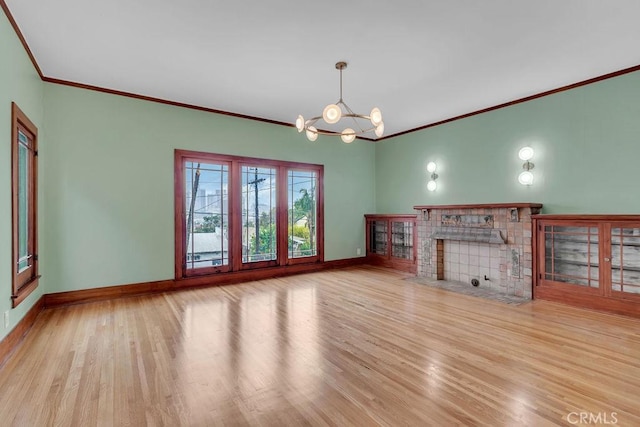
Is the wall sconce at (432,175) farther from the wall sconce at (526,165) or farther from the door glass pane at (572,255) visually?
the door glass pane at (572,255)

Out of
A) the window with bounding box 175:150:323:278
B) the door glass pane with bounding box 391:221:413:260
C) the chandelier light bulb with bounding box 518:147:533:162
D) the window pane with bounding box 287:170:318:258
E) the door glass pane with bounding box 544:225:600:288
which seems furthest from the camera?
the door glass pane with bounding box 391:221:413:260

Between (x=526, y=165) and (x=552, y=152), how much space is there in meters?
0.36

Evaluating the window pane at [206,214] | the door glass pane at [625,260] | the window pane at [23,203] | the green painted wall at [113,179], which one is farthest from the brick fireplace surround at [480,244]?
the window pane at [23,203]

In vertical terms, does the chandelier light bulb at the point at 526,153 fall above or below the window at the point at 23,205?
above

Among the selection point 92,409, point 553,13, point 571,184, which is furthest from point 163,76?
point 571,184

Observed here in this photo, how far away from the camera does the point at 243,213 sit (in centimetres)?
562

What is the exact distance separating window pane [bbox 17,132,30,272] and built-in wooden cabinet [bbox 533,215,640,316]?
252 inches

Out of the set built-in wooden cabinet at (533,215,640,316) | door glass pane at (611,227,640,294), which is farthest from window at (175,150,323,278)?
door glass pane at (611,227,640,294)

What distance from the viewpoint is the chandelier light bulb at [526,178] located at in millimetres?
4652

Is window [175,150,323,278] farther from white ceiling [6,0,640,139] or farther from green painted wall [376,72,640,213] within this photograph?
green painted wall [376,72,640,213]

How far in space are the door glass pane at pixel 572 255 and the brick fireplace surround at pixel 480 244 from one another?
243 millimetres

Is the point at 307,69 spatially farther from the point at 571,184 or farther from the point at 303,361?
the point at 571,184

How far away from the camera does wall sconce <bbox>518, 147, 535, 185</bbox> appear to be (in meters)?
4.64

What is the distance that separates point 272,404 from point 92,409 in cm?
114
